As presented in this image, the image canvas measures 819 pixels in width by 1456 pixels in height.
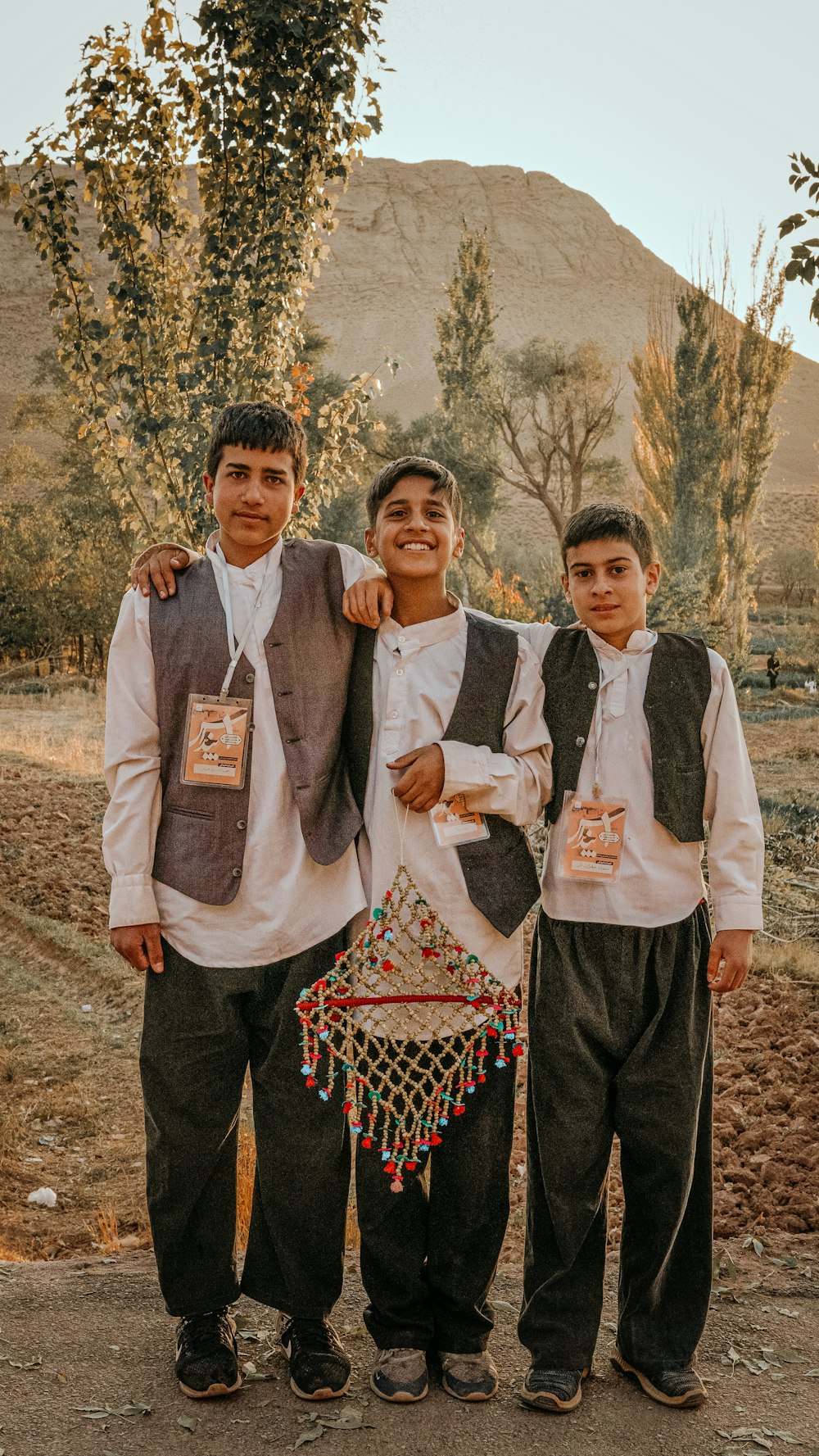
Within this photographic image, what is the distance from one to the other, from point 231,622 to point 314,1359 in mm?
1593

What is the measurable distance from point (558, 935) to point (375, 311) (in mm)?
98903

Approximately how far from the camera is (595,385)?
26.6m

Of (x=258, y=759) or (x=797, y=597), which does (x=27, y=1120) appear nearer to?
(x=258, y=759)

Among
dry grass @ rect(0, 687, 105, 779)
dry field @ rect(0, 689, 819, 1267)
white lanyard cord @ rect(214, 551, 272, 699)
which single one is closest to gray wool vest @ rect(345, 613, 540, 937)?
white lanyard cord @ rect(214, 551, 272, 699)

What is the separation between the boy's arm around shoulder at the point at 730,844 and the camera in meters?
2.43

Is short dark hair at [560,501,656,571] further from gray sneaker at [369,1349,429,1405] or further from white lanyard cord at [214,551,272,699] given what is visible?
gray sneaker at [369,1349,429,1405]

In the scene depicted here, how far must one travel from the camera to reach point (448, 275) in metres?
102

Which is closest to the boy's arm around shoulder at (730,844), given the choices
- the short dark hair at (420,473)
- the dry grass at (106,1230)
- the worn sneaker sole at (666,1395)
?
the short dark hair at (420,473)

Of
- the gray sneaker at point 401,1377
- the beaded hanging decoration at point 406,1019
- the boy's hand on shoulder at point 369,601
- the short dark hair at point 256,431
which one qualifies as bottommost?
the gray sneaker at point 401,1377

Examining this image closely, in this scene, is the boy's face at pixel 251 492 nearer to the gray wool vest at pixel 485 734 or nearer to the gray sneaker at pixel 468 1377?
the gray wool vest at pixel 485 734

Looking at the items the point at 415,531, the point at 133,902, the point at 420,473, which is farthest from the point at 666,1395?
the point at 420,473

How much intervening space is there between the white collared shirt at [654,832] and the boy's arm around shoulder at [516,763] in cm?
10

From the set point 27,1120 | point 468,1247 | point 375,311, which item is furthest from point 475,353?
point 375,311

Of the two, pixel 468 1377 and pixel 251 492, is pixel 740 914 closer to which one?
pixel 468 1377
